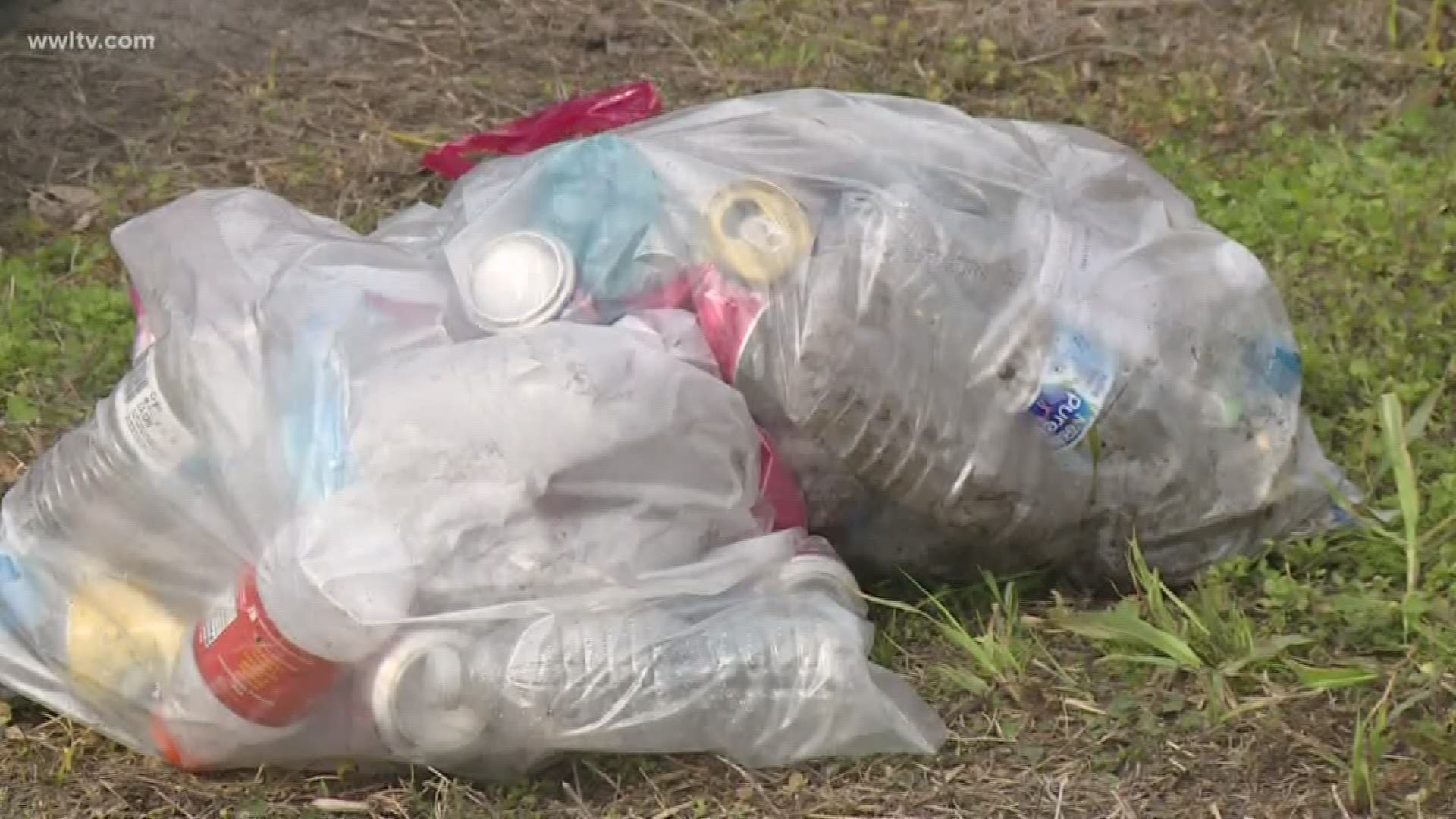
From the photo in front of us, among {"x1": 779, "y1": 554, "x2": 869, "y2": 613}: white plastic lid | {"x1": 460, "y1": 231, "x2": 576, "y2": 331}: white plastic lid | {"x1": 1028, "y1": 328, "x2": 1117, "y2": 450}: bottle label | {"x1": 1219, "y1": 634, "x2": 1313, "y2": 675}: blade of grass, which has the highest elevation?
{"x1": 460, "y1": 231, "x2": 576, "y2": 331}: white plastic lid

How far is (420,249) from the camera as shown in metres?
2.20

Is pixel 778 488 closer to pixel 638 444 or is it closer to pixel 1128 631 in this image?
pixel 638 444

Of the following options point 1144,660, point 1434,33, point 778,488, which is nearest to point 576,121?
point 778,488

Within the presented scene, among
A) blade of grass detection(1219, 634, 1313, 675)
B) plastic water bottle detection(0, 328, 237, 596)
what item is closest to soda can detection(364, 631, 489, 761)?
plastic water bottle detection(0, 328, 237, 596)

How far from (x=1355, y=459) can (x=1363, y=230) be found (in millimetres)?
569

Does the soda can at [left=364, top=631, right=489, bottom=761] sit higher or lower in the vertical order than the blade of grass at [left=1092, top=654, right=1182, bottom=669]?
higher

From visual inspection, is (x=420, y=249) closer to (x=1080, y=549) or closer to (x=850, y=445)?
(x=850, y=445)

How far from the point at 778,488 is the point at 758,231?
0.27 meters

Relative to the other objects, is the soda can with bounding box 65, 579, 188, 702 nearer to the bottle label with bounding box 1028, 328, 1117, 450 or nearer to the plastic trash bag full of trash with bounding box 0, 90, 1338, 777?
the plastic trash bag full of trash with bounding box 0, 90, 1338, 777

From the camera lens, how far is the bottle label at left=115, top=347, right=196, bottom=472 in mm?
1888

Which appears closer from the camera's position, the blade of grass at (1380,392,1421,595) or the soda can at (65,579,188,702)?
the soda can at (65,579,188,702)

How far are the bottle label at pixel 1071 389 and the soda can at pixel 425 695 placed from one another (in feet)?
2.18

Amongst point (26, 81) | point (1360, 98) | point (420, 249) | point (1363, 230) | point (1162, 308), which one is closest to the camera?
point (1162, 308)

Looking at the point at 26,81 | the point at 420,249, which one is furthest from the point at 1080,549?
the point at 26,81
